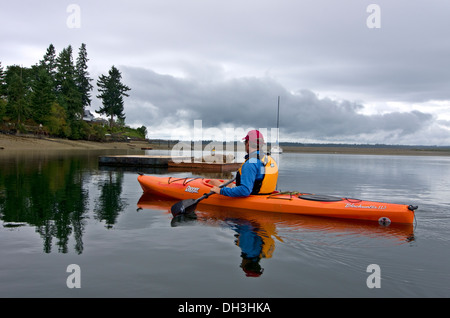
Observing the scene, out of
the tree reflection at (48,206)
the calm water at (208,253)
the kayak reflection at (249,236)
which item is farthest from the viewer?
the tree reflection at (48,206)

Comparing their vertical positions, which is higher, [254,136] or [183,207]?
[254,136]

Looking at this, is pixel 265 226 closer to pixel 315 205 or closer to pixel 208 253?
pixel 315 205

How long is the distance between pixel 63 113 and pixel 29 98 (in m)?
6.35

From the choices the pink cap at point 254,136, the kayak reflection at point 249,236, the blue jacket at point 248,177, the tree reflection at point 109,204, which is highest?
the pink cap at point 254,136

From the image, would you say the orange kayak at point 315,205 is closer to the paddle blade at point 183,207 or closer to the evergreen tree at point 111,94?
the paddle blade at point 183,207

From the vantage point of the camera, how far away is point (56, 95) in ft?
223

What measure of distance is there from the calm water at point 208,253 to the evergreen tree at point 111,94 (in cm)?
6995

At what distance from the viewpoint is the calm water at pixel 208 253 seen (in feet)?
14.9

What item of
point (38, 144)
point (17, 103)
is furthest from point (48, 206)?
point (17, 103)

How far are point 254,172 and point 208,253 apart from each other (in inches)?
136

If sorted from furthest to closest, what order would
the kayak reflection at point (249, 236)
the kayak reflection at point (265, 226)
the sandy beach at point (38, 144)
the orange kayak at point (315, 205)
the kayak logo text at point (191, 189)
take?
the sandy beach at point (38, 144) < the kayak logo text at point (191, 189) < the orange kayak at point (315, 205) < the kayak reflection at point (265, 226) < the kayak reflection at point (249, 236)

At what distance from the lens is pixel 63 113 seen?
60156mm

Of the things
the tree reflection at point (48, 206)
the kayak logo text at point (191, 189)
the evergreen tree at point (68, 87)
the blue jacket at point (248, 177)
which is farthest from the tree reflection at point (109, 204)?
the evergreen tree at point (68, 87)
